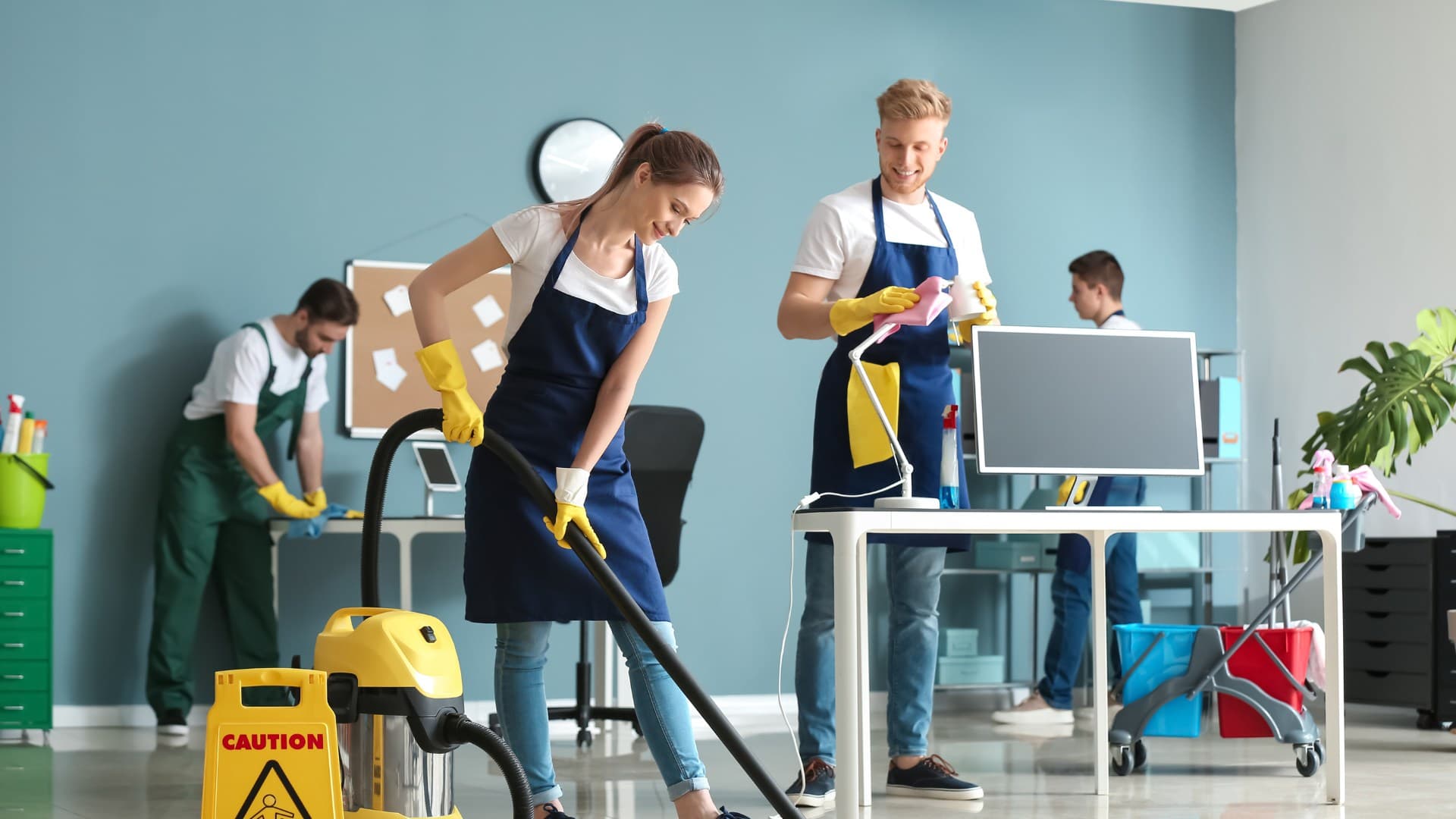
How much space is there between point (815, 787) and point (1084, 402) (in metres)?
0.96

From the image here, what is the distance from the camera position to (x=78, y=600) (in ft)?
16.6

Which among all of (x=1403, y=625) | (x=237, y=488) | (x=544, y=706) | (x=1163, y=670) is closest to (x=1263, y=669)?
(x=1163, y=670)

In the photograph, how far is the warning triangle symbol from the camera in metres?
1.97

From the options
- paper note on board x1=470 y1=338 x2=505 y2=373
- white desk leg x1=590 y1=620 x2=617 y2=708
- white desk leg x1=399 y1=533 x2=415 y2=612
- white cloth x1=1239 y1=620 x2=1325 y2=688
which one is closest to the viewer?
white cloth x1=1239 y1=620 x2=1325 y2=688

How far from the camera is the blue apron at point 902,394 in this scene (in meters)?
3.27

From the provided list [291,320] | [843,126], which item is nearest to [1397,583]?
[843,126]

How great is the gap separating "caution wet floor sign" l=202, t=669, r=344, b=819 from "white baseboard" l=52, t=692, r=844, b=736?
8.80 ft

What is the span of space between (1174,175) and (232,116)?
12.2 ft

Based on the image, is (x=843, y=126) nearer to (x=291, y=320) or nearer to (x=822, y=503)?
(x=291, y=320)

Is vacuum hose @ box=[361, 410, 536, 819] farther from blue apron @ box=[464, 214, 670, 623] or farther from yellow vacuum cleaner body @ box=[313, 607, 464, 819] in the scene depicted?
blue apron @ box=[464, 214, 670, 623]

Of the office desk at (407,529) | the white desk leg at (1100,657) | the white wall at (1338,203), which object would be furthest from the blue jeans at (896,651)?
the white wall at (1338,203)

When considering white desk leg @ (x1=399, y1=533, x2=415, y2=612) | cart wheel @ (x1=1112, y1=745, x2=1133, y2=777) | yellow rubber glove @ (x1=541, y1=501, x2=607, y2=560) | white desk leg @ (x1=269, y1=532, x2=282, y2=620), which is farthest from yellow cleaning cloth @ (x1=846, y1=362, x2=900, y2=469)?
white desk leg @ (x1=269, y1=532, x2=282, y2=620)

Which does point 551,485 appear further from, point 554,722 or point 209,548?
point 209,548

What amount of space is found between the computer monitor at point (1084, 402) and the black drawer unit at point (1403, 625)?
243 cm
